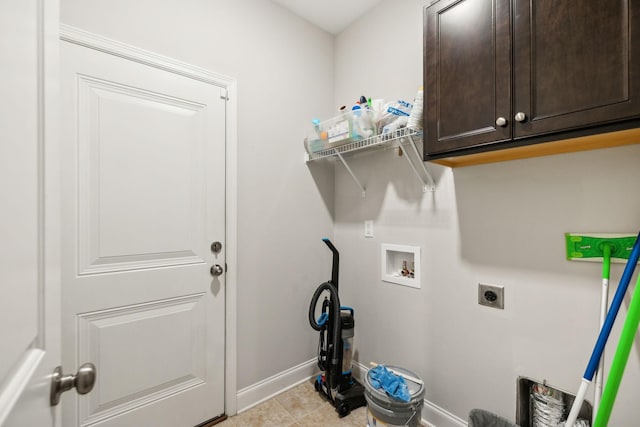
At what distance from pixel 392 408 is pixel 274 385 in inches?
36.1

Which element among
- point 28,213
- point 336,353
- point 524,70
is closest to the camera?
point 28,213

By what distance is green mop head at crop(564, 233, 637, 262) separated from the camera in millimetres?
1099

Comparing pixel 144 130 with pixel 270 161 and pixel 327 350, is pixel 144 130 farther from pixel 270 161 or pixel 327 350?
pixel 327 350

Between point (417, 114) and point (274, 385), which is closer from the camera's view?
point (417, 114)

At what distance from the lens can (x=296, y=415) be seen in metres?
1.83

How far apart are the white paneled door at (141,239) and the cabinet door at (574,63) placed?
1.54 m

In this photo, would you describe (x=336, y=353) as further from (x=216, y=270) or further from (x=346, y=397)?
(x=216, y=270)

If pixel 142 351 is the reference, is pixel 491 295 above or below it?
above

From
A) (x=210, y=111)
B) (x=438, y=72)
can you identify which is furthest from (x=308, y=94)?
(x=438, y=72)

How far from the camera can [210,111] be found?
1751 mm

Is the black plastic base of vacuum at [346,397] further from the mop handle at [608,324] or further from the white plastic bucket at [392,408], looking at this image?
the mop handle at [608,324]

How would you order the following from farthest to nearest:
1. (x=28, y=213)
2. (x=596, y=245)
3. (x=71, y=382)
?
1. (x=596, y=245)
2. (x=71, y=382)
3. (x=28, y=213)

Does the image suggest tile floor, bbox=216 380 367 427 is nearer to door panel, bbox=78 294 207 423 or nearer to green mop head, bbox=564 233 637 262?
door panel, bbox=78 294 207 423

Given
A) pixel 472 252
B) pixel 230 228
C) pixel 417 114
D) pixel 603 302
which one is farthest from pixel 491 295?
pixel 230 228
